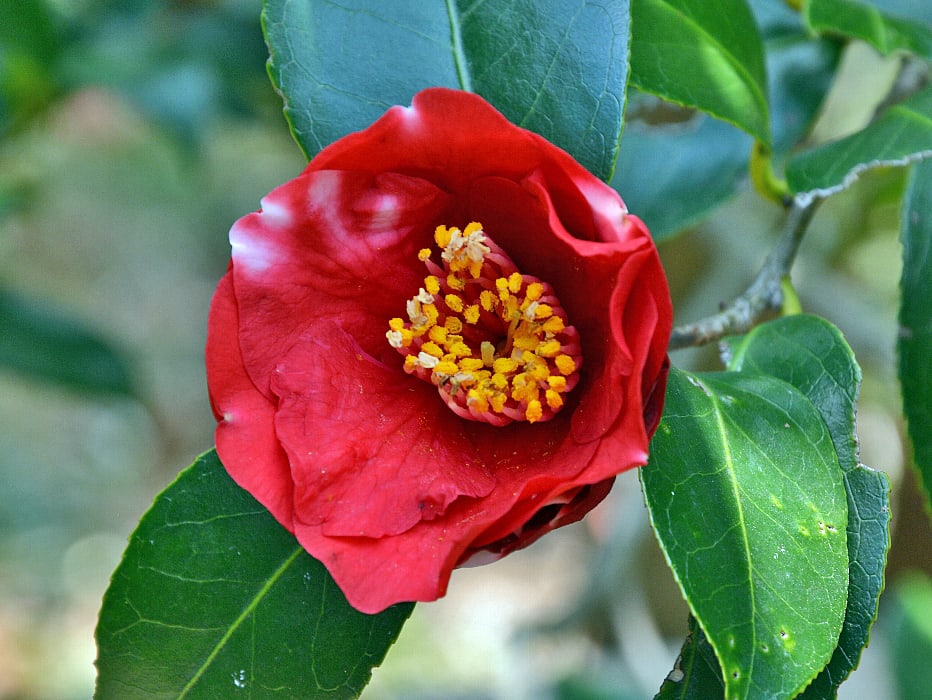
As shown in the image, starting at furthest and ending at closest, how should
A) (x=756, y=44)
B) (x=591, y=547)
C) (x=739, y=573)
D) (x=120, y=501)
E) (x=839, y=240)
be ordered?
(x=120, y=501) → (x=591, y=547) → (x=839, y=240) → (x=756, y=44) → (x=739, y=573)

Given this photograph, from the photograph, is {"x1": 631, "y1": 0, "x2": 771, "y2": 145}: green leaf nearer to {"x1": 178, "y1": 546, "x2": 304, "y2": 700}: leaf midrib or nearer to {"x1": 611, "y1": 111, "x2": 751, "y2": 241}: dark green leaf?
{"x1": 611, "y1": 111, "x2": 751, "y2": 241}: dark green leaf

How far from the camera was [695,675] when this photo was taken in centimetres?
85

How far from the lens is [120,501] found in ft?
13.2

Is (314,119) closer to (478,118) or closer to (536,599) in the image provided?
(478,118)

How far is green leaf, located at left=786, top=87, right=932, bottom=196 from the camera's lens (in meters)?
0.95

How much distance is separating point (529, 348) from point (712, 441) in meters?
0.21

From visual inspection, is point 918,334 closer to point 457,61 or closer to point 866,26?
point 866,26

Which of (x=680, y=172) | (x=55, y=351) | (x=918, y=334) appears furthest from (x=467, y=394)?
(x=55, y=351)

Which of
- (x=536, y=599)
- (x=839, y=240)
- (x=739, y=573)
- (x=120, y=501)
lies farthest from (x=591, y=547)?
(x=739, y=573)

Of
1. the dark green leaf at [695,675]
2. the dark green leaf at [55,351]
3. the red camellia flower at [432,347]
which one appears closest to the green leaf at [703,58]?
the red camellia flower at [432,347]

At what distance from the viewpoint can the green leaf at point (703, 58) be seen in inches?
38.2

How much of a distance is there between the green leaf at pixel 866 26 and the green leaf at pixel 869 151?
0.15 m

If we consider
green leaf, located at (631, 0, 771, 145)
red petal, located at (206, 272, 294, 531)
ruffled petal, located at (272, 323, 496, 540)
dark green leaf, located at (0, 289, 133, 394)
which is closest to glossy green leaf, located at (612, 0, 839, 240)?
green leaf, located at (631, 0, 771, 145)

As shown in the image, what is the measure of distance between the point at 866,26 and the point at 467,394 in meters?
0.81
